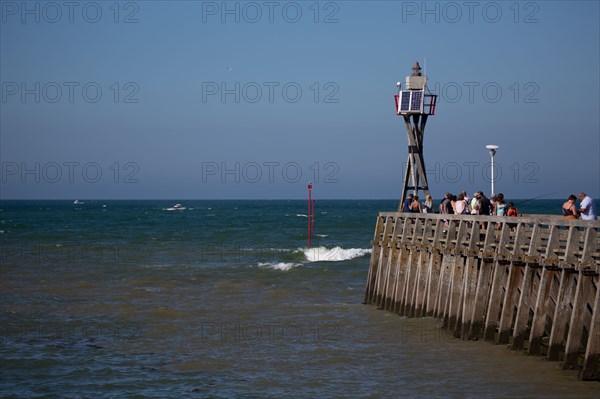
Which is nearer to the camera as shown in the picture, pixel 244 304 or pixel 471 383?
pixel 471 383

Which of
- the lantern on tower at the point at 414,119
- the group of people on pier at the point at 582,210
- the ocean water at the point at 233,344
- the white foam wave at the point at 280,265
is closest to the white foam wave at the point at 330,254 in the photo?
the white foam wave at the point at 280,265

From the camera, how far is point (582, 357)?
14727 millimetres

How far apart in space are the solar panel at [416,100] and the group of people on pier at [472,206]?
10.2 ft

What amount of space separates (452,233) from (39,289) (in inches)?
666

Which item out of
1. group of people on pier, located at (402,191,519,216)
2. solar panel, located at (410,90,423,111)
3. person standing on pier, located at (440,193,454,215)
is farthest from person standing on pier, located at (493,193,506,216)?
solar panel, located at (410,90,423,111)

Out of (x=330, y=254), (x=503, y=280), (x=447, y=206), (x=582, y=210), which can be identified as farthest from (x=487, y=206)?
(x=330, y=254)

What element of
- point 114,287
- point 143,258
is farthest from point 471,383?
point 143,258

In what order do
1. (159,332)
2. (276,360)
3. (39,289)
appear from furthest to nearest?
(39,289) < (159,332) < (276,360)

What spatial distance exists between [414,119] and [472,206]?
5.81 m

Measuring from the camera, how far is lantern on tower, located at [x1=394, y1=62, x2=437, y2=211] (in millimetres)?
26688

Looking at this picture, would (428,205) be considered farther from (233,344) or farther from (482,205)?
(233,344)

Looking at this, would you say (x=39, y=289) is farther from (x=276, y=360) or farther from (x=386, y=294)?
(x=276, y=360)

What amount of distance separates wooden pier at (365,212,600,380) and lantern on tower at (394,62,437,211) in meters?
3.11

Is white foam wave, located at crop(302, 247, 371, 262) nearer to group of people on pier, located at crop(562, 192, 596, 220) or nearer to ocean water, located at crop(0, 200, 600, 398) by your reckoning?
ocean water, located at crop(0, 200, 600, 398)
